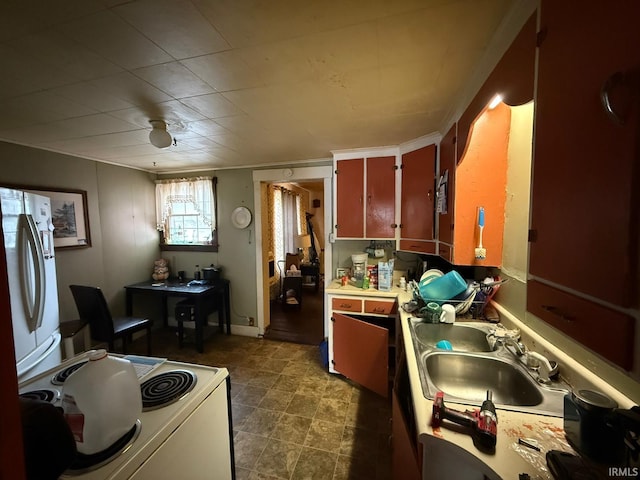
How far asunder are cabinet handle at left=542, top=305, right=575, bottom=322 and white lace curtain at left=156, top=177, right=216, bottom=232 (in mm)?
3410

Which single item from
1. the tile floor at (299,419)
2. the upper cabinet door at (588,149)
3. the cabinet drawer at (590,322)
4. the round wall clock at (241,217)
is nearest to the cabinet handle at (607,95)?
the upper cabinet door at (588,149)

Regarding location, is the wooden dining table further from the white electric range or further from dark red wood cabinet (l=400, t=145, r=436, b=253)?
dark red wood cabinet (l=400, t=145, r=436, b=253)

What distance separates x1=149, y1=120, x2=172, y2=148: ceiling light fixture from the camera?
1.77 m

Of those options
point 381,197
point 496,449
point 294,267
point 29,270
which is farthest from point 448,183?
point 294,267

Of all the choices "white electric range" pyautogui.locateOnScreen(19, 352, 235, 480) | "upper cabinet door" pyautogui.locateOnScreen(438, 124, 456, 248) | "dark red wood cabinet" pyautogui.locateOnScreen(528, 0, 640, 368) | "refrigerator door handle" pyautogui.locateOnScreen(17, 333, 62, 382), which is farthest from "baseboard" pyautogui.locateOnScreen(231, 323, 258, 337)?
"dark red wood cabinet" pyautogui.locateOnScreen(528, 0, 640, 368)

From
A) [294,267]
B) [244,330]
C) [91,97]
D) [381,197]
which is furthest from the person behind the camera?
[294,267]

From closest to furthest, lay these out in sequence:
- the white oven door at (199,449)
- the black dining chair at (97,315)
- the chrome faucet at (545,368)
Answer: the white oven door at (199,449)
the chrome faucet at (545,368)
the black dining chair at (97,315)

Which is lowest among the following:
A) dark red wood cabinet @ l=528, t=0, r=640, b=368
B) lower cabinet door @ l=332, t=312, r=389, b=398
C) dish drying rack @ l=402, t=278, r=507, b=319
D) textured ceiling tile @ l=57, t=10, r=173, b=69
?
lower cabinet door @ l=332, t=312, r=389, b=398

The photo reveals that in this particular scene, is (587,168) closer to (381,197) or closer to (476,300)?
(476,300)

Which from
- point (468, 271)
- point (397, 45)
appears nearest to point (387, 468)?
point (468, 271)

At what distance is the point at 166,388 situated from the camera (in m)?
0.95

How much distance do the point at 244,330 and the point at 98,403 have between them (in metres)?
2.85

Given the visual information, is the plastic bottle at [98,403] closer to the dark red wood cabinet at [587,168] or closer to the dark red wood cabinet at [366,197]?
the dark red wood cabinet at [587,168]

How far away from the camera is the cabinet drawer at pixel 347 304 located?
2267 mm
